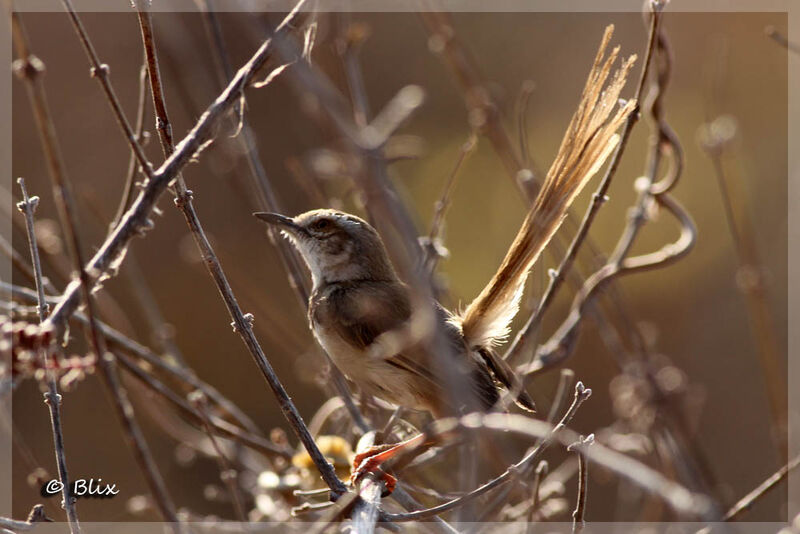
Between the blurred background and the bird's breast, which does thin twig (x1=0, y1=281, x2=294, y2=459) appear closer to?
the bird's breast

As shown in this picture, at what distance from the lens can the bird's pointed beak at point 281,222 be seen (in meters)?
3.35

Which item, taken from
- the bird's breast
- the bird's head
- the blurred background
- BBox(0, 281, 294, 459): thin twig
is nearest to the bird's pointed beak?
the bird's head

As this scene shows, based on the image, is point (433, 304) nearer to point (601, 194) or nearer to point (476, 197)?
point (601, 194)

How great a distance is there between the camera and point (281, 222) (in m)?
3.61

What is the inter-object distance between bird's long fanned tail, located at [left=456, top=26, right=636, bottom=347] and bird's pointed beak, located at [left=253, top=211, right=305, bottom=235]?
863mm

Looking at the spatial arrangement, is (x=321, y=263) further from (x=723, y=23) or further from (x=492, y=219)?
(x=723, y=23)

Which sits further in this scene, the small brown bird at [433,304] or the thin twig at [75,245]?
the small brown bird at [433,304]

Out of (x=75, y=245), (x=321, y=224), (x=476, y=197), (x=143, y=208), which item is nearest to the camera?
(x=75, y=245)

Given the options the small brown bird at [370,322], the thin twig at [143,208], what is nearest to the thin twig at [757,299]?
the small brown bird at [370,322]

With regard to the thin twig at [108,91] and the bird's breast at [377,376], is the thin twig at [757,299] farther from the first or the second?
the thin twig at [108,91]

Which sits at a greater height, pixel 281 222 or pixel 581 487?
pixel 281 222

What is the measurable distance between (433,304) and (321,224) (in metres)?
1.31

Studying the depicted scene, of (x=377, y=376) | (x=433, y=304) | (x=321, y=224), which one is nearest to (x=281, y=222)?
(x=321, y=224)

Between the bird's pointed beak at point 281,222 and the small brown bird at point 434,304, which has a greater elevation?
the bird's pointed beak at point 281,222
